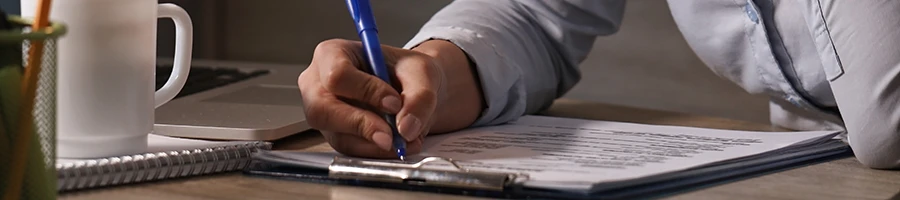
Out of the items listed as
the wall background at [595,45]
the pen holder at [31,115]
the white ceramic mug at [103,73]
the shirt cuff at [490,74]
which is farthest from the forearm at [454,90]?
the wall background at [595,45]

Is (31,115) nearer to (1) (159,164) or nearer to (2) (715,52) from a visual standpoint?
(1) (159,164)

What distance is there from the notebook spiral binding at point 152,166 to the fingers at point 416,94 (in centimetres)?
9

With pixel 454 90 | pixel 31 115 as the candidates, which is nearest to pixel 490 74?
pixel 454 90

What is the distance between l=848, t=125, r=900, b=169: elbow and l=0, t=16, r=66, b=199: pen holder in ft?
1.65

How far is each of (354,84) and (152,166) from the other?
0.14m

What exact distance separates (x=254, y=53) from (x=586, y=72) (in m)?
0.55

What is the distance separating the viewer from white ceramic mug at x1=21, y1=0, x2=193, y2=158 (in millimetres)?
580

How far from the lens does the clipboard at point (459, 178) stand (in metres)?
0.56

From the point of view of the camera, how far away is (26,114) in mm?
432

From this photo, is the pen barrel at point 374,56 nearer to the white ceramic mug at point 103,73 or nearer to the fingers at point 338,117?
the fingers at point 338,117

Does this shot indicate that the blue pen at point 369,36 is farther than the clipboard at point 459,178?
Yes

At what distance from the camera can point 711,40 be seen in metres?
0.95

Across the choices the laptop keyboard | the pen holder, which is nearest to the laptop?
the laptop keyboard

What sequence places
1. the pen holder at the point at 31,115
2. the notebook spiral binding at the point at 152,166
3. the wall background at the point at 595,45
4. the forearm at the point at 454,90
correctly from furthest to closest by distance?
the wall background at the point at 595,45, the forearm at the point at 454,90, the notebook spiral binding at the point at 152,166, the pen holder at the point at 31,115
